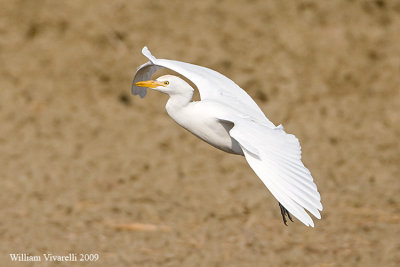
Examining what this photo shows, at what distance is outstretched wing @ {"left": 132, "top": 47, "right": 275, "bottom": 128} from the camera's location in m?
6.36

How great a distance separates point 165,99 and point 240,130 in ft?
21.4

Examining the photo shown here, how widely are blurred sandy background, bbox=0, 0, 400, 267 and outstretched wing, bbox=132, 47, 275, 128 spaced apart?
11.0 feet

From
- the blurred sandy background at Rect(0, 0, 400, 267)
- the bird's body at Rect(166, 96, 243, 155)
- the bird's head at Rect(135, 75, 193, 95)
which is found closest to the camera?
the bird's body at Rect(166, 96, 243, 155)

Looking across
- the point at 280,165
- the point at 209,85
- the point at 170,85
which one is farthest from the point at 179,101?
the point at 280,165

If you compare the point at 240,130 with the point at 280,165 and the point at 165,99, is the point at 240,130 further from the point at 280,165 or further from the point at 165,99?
the point at 165,99

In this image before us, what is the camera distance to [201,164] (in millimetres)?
11258

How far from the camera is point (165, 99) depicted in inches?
472

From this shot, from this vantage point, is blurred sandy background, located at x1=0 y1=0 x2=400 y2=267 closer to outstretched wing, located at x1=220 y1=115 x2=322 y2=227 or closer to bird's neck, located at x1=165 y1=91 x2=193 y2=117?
bird's neck, located at x1=165 y1=91 x2=193 y2=117

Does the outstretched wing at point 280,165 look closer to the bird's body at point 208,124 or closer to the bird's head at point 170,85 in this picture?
the bird's body at point 208,124

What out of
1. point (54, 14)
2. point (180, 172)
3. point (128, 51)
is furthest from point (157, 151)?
point (54, 14)

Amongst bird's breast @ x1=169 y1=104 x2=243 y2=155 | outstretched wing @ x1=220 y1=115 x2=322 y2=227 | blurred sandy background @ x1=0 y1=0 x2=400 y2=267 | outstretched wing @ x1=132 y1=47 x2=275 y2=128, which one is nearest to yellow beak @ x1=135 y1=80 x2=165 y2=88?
outstretched wing @ x1=132 y1=47 x2=275 y2=128

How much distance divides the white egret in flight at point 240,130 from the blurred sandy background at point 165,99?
362 cm

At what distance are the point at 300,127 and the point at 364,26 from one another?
1.91 m

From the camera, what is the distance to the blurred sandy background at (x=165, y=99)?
10531 mm
